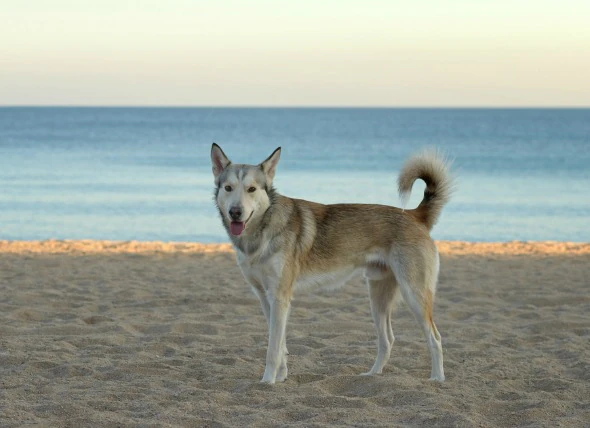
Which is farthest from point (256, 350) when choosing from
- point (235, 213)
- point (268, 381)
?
point (235, 213)

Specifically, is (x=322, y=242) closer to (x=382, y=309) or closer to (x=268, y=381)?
(x=382, y=309)

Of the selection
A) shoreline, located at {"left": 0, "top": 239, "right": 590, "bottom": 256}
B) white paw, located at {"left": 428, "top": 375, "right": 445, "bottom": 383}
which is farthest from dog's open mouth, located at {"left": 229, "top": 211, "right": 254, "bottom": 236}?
shoreline, located at {"left": 0, "top": 239, "right": 590, "bottom": 256}

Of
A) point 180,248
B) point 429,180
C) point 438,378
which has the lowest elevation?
point 438,378

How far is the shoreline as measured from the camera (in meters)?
13.2

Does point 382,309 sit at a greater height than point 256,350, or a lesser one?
greater

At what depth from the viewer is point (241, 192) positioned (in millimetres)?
5945

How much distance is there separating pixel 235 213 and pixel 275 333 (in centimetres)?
92

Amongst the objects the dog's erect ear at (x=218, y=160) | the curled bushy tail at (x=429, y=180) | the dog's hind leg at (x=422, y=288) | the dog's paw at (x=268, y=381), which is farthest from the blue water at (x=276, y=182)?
the dog's paw at (x=268, y=381)

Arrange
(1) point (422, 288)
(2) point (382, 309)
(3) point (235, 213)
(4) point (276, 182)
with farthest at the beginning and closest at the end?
(4) point (276, 182) < (2) point (382, 309) < (1) point (422, 288) < (3) point (235, 213)

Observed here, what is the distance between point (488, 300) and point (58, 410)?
18.3ft

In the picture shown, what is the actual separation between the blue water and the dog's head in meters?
1.18

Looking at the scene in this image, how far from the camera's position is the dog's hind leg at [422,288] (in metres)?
6.27

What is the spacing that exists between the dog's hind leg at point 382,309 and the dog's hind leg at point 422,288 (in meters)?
0.29

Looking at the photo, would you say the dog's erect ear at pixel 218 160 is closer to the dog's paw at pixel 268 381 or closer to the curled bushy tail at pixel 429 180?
the curled bushy tail at pixel 429 180
